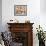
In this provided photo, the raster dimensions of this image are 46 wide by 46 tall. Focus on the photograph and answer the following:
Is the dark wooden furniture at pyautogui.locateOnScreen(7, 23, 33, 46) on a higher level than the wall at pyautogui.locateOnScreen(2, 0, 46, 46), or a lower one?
lower

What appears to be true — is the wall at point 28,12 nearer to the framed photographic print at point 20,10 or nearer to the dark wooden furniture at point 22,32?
the framed photographic print at point 20,10

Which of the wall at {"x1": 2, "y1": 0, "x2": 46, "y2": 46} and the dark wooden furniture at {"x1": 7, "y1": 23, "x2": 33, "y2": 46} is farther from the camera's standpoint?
the wall at {"x1": 2, "y1": 0, "x2": 46, "y2": 46}

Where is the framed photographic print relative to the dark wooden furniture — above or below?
above

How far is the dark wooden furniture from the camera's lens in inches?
236

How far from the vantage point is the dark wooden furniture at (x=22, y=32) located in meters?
5.99

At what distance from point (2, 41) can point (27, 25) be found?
5.95 ft

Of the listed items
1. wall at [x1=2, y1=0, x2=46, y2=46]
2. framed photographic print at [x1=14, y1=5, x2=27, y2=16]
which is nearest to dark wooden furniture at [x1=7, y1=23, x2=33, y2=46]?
wall at [x1=2, y1=0, x2=46, y2=46]

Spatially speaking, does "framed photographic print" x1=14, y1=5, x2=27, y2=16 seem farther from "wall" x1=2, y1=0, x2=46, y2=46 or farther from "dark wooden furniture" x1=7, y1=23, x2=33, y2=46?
"dark wooden furniture" x1=7, y1=23, x2=33, y2=46

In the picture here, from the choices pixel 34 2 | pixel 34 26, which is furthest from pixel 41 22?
pixel 34 2

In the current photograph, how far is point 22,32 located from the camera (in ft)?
19.9

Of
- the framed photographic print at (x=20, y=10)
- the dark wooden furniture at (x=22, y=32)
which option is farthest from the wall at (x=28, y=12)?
the dark wooden furniture at (x=22, y=32)

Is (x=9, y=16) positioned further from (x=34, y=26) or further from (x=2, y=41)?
(x=2, y=41)

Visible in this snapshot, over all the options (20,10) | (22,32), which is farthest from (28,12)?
(22,32)

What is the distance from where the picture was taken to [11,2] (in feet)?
20.4
